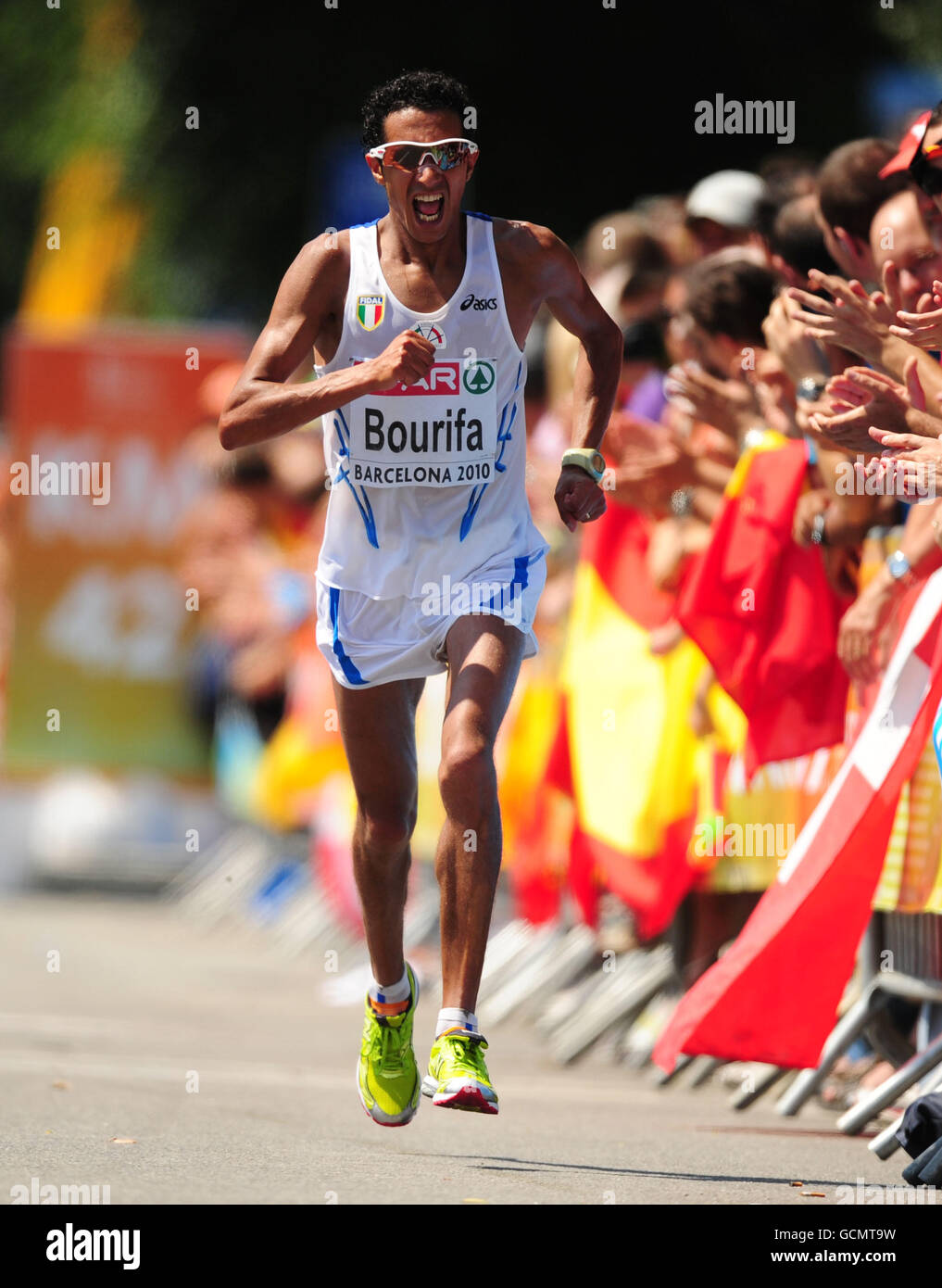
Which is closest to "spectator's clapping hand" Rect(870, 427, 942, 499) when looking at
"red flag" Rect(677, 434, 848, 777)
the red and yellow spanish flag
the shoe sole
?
the shoe sole

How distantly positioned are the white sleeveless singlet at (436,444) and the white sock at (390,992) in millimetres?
954

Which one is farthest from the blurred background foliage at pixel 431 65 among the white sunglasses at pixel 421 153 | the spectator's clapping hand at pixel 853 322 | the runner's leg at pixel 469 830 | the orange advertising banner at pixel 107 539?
the runner's leg at pixel 469 830

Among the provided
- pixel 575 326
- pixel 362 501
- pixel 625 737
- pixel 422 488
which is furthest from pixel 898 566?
pixel 625 737

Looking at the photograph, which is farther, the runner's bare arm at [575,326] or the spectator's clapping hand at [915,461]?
the runner's bare arm at [575,326]

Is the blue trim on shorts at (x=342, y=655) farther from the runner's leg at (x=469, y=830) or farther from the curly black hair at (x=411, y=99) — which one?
the curly black hair at (x=411, y=99)

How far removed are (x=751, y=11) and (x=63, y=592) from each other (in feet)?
20.6

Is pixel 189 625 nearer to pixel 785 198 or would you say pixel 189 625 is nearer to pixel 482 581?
pixel 785 198

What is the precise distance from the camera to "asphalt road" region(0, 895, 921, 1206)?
214 inches

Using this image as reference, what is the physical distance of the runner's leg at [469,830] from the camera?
597 centimetres

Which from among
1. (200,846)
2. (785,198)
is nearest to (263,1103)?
(785,198)

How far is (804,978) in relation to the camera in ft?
21.6

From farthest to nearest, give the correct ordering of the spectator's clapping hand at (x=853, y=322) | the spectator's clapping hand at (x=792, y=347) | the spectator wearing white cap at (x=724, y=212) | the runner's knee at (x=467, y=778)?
the spectator wearing white cap at (x=724, y=212), the spectator's clapping hand at (x=792, y=347), the spectator's clapping hand at (x=853, y=322), the runner's knee at (x=467, y=778)

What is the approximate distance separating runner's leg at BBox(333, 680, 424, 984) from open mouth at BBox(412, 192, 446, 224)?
44.1 inches

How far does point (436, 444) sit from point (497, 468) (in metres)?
0.18
